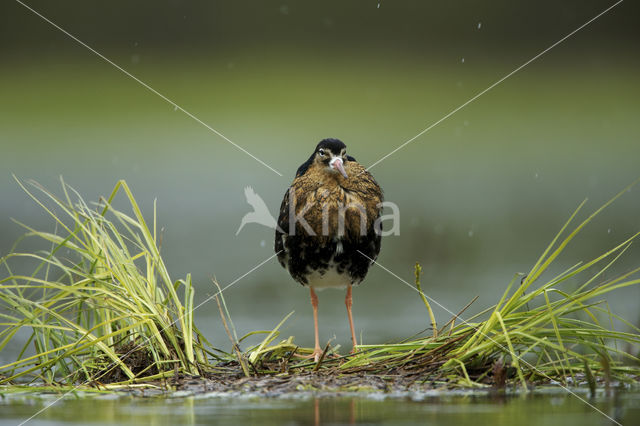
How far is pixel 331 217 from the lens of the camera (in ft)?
21.8

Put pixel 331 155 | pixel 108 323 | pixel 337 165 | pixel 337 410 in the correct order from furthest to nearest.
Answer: pixel 331 155
pixel 337 165
pixel 108 323
pixel 337 410

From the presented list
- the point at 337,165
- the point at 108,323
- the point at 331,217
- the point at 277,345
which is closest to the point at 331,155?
the point at 337,165

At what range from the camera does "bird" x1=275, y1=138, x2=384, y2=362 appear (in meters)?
6.65

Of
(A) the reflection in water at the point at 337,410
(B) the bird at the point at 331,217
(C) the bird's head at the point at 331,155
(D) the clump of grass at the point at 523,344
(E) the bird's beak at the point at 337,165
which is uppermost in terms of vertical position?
(C) the bird's head at the point at 331,155

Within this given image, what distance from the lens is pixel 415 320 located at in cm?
841

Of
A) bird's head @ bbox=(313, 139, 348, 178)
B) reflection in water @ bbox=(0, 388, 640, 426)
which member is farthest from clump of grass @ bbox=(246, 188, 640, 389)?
bird's head @ bbox=(313, 139, 348, 178)

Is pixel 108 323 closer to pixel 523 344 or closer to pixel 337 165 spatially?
pixel 337 165

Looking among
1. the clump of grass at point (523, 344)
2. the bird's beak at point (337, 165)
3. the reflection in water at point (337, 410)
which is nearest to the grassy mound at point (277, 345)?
the clump of grass at point (523, 344)

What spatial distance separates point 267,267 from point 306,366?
6.24 meters

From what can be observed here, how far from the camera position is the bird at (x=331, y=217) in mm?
6652

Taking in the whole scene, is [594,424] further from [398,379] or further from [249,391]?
[249,391]

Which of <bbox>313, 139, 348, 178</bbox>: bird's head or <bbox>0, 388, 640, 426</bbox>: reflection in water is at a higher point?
<bbox>313, 139, 348, 178</bbox>: bird's head

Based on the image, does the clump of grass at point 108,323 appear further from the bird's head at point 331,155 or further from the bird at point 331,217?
the bird's head at point 331,155

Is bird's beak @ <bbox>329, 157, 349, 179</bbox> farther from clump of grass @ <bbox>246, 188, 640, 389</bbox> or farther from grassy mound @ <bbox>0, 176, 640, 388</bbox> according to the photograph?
clump of grass @ <bbox>246, 188, 640, 389</bbox>
